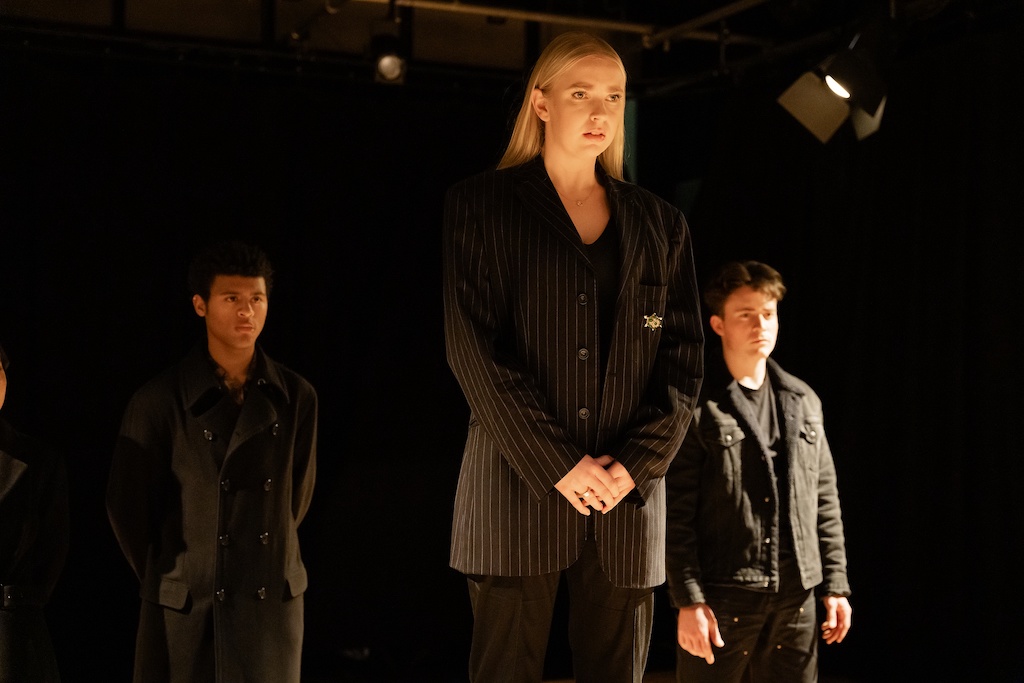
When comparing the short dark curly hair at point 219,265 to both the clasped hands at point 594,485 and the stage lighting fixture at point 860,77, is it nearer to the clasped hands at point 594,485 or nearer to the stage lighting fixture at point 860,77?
the clasped hands at point 594,485

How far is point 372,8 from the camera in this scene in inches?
204

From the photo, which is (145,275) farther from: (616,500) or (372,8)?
(616,500)

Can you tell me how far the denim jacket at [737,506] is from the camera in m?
3.10

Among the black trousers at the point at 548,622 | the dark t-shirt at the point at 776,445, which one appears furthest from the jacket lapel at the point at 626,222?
the dark t-shirt at the point at 776,445

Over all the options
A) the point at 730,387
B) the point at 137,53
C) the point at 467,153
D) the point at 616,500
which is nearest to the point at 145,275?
the point at 137,53

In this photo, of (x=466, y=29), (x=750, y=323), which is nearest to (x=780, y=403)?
(x=750, y=323)

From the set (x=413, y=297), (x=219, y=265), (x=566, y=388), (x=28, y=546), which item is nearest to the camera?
(x=566, y=388)

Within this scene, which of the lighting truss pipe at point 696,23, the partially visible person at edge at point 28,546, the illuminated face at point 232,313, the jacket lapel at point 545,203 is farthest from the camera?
the lighting truss pipe at point 696,23

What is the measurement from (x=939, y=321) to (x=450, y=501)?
7.50ft

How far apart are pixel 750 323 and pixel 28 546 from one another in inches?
82.0

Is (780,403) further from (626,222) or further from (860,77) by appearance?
(626,222)

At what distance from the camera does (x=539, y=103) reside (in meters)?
2.22

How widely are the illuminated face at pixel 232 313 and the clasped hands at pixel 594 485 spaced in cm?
161

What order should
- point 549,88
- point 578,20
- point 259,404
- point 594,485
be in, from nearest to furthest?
point 594,485 < point 549,88 < point 259,404 < point 578,20
